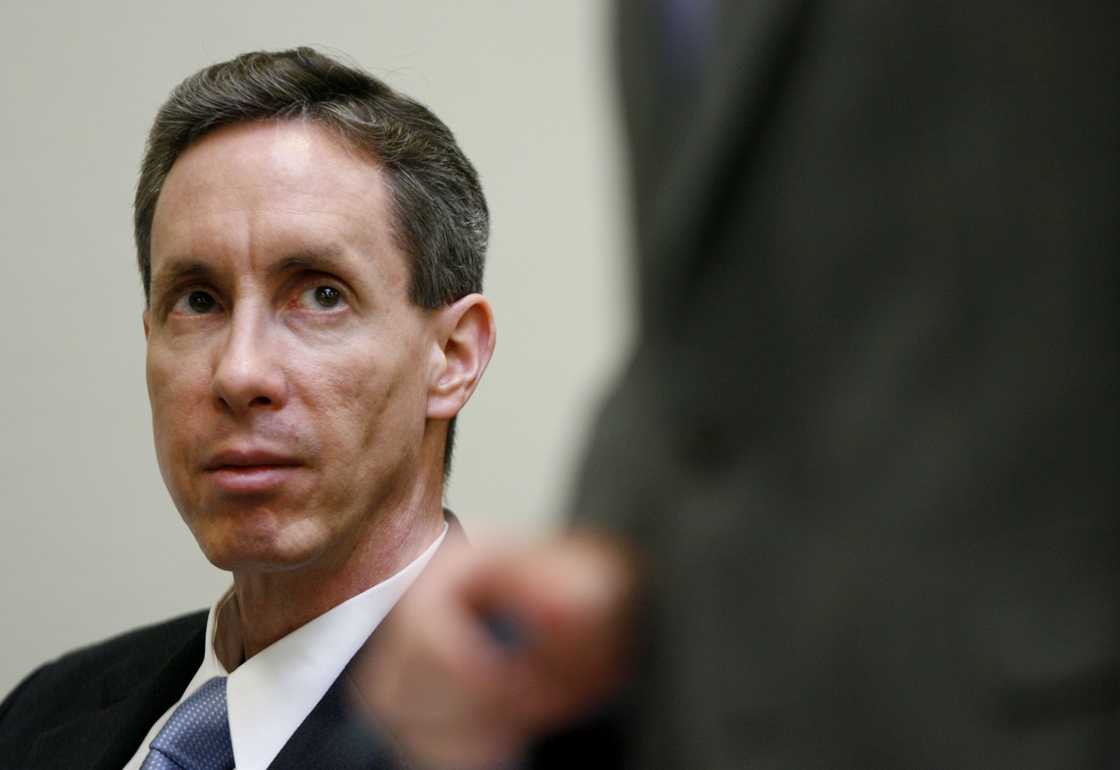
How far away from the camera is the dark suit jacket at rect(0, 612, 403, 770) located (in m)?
0.92

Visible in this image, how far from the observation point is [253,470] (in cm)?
90

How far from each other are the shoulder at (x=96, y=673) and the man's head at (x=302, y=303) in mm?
287

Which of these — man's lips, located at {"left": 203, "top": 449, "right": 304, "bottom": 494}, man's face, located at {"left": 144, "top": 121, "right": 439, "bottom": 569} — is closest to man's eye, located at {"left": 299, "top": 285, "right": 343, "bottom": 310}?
man's face, located at {"left": 144, "top": 121, "right": 439, "bottom": 569}

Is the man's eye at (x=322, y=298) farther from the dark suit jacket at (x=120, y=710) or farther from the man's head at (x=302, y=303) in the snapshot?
the dark suit jacket at (x=120, y=710)

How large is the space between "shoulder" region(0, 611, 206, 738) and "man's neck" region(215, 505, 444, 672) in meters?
0.15

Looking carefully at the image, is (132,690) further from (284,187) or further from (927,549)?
(927,549)

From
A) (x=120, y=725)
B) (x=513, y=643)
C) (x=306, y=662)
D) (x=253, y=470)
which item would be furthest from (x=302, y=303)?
→ (x=513, y=643)

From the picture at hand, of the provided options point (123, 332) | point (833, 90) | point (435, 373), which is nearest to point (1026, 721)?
point (833, 90)

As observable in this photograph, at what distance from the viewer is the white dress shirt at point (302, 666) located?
37.8 inches

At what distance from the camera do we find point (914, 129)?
29 centimetres

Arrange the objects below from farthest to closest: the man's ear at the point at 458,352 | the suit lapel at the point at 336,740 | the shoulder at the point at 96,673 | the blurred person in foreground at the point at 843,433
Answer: the shoulder at the point at 96,673, the man's ear at the point at 458,352, the suit lapel at the point at 336,740, the blurred person in foreground at the point at 843,433

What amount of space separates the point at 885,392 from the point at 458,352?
75cm

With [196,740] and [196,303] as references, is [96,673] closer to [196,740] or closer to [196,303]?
[196,740]

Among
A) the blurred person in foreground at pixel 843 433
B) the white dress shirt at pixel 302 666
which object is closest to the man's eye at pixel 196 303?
the white dress shirt at pixel 302 666
